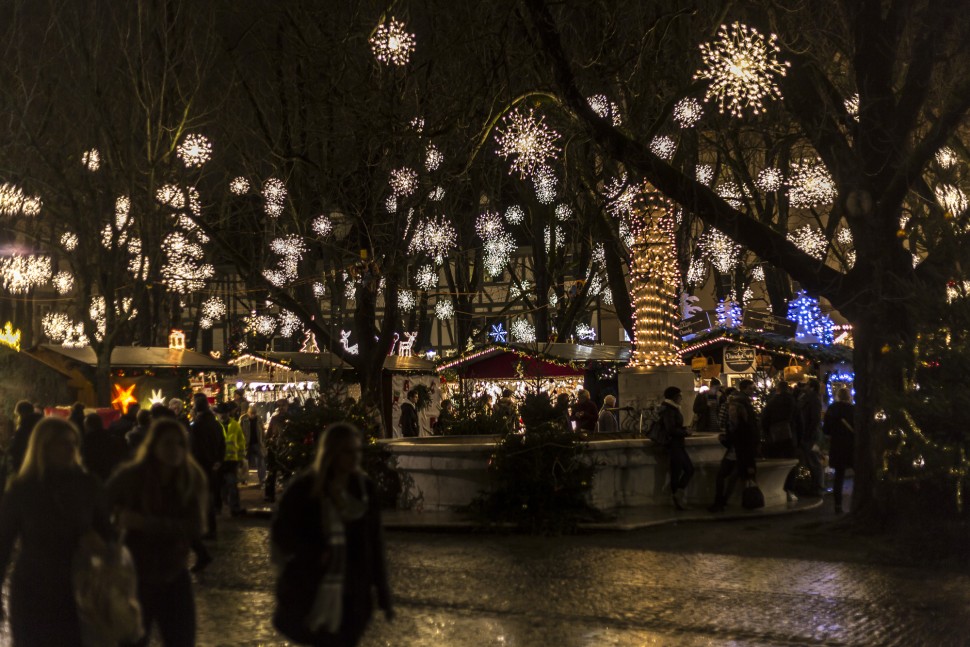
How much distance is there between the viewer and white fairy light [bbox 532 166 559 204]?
3084cm

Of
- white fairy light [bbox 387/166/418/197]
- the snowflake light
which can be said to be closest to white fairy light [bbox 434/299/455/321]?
the snowflake light

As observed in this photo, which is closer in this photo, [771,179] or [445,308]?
[771,179]

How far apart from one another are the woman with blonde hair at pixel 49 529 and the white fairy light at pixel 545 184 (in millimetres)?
24631

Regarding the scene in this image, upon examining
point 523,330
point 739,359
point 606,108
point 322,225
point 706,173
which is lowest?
point 739,359

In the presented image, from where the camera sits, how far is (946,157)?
24750mm

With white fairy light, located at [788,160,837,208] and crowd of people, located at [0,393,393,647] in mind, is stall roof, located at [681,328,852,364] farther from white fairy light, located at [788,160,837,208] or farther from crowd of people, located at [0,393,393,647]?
crowd of people, located at [0,393,393,647]

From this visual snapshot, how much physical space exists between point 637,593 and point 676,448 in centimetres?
592

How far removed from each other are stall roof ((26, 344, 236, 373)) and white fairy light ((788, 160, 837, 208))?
665 inches

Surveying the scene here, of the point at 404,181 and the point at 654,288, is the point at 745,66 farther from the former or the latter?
the point at 404,181

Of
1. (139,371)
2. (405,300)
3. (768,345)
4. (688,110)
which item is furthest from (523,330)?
(688,110)

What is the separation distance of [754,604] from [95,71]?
21196mm

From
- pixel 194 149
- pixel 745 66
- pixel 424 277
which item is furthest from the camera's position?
pixel 424 277

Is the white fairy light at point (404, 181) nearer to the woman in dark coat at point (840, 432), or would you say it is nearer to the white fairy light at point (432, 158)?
the white fairy light at point (432, 158)

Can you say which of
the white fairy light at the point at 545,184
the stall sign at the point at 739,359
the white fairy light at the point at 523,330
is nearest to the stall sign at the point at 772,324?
the stall sign at the point at 739,359
